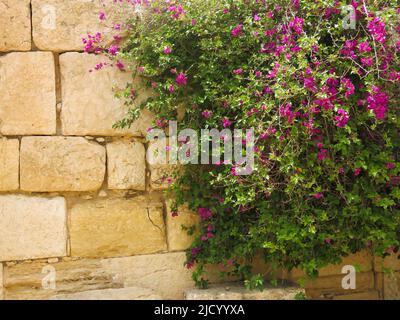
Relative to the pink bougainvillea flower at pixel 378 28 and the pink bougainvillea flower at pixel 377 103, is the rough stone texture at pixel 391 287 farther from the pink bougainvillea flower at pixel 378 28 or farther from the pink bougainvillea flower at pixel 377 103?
the pink bougainvillea flower at pixel 378 28

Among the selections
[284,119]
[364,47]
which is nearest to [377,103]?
[364,47]

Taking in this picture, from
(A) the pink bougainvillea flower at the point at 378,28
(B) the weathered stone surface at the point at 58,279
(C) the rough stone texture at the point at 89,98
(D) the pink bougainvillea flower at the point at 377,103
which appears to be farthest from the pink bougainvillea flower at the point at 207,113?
(B) the weathered stone surface at the point at 58,279

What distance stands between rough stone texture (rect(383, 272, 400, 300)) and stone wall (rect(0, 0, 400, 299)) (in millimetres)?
416

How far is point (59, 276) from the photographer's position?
354 centimetres

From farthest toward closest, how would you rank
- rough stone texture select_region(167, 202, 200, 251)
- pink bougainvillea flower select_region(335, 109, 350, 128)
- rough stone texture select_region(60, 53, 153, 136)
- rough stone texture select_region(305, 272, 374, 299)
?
rough stone texture select_region(305, 272, 374, 299) < rough stone texture select_region(167, 202, 200, 251) < rough stone texture select_region(60, 53, 153, 136) < pink bougainvillea flower select_region(335, 109, 350, 128)

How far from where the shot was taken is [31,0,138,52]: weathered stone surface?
11.8 ft

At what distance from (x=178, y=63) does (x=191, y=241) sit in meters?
1.17

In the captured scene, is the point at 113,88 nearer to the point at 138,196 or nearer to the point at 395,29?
the point at 138,196

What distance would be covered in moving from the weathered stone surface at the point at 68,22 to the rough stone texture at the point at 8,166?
2.19 feet

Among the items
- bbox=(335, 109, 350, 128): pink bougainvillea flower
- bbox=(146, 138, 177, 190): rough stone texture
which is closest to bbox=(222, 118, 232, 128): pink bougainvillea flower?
bbox=(146, 138, 177, 190): rough stone texture

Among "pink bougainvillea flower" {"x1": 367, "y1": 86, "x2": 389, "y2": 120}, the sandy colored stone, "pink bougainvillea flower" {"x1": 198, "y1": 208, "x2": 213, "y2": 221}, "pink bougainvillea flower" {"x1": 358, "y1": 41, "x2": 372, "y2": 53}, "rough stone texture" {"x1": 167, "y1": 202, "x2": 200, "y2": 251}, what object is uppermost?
"pink bougainvillea flower" {"x1": 358, "y1": 41, "x2": 372, "y2": 53}

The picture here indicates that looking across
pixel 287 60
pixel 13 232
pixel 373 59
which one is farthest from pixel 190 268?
pixel 373 59

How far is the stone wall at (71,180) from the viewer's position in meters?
3.52

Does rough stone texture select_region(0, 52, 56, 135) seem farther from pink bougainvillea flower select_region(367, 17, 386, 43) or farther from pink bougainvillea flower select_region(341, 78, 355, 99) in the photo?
pink bougainvillea flower select_region(367, 17, 386, 43)
